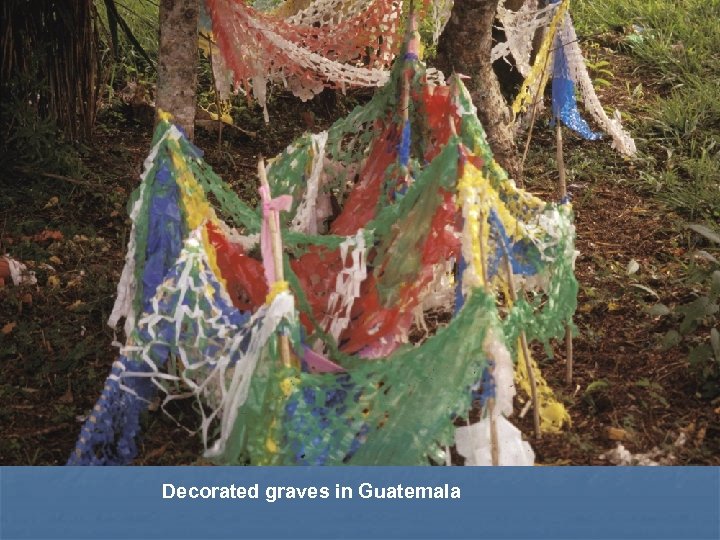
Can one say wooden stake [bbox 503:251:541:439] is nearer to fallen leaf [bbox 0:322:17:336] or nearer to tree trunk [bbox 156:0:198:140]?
tree trunk [bbox 156:0:198:140]

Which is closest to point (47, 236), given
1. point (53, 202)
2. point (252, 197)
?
point (53, 202)

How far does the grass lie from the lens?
4.90 m

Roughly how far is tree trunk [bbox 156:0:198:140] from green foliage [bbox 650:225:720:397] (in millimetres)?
1772

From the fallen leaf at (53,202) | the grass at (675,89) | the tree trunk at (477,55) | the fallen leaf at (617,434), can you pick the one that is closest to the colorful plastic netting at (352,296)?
the fallen leaf at (617,434)

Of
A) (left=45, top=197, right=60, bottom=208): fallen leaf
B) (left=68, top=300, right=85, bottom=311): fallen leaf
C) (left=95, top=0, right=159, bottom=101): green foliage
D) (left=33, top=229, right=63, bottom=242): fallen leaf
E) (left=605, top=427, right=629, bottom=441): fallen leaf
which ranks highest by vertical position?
(left=95, top=0, right=159, bottom=101): green foliage

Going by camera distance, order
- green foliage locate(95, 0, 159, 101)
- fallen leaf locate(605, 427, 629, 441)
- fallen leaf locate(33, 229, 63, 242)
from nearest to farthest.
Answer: fallen leaf locate(605, 427, 629, 441), fallen leaf locate(33, 229, 63, 242), green foliage locate(95, 0, 159, 101)

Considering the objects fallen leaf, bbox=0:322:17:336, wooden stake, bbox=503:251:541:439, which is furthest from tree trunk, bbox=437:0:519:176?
fallen leaf, bbox=0:322:17:336

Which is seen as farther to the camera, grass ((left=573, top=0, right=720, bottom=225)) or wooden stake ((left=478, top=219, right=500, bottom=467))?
grass ((left=573, top=0, right=720, bottom=225))

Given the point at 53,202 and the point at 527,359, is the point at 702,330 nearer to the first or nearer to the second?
the point at 527,359

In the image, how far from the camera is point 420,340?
11.4ft

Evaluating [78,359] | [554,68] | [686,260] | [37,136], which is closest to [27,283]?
[78,359]

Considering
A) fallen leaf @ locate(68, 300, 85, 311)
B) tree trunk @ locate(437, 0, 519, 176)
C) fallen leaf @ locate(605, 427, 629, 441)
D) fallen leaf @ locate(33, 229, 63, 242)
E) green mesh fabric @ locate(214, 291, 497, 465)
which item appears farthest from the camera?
fallen leaf @ locate(33, 229, 63, 242)

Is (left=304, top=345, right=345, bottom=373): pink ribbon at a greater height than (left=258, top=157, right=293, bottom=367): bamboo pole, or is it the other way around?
(left=258, top=157, right=293, bottom=367): bamboo pole

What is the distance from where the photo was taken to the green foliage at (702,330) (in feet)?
11.0
